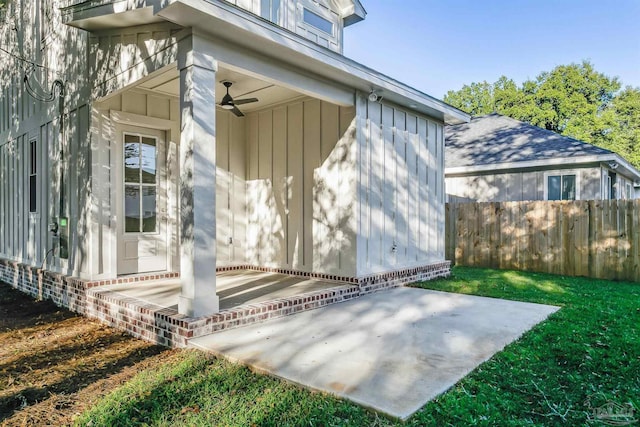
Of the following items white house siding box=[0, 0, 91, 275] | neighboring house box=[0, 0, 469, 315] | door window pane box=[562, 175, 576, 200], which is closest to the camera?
neighboring house box=[0, 0, 469, 315]

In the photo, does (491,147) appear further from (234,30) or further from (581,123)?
(581,123)

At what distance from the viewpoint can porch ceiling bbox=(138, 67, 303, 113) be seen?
16.4ft

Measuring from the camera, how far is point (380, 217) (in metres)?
5.98

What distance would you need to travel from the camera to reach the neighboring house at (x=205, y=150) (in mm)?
3816

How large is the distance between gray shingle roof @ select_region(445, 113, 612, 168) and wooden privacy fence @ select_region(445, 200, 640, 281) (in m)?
2.71

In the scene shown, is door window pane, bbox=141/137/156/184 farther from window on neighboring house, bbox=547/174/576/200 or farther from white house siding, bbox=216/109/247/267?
window on neighboring house, bbox=547/174/576/200

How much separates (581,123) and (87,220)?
27.5m

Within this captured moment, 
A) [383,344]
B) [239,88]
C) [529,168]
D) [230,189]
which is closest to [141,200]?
[230,189]

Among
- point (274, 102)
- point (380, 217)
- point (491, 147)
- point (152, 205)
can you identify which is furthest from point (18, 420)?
point (491, 147)

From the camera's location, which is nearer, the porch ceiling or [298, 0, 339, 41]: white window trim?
the porch ceiling

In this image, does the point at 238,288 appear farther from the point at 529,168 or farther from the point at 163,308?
the point at 529,168

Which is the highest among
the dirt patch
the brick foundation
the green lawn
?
the brick foundation

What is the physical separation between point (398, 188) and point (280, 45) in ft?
10.0

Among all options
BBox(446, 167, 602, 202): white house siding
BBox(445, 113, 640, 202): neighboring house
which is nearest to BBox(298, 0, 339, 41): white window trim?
BBox(445, 113, 640, 202): neighboring house
